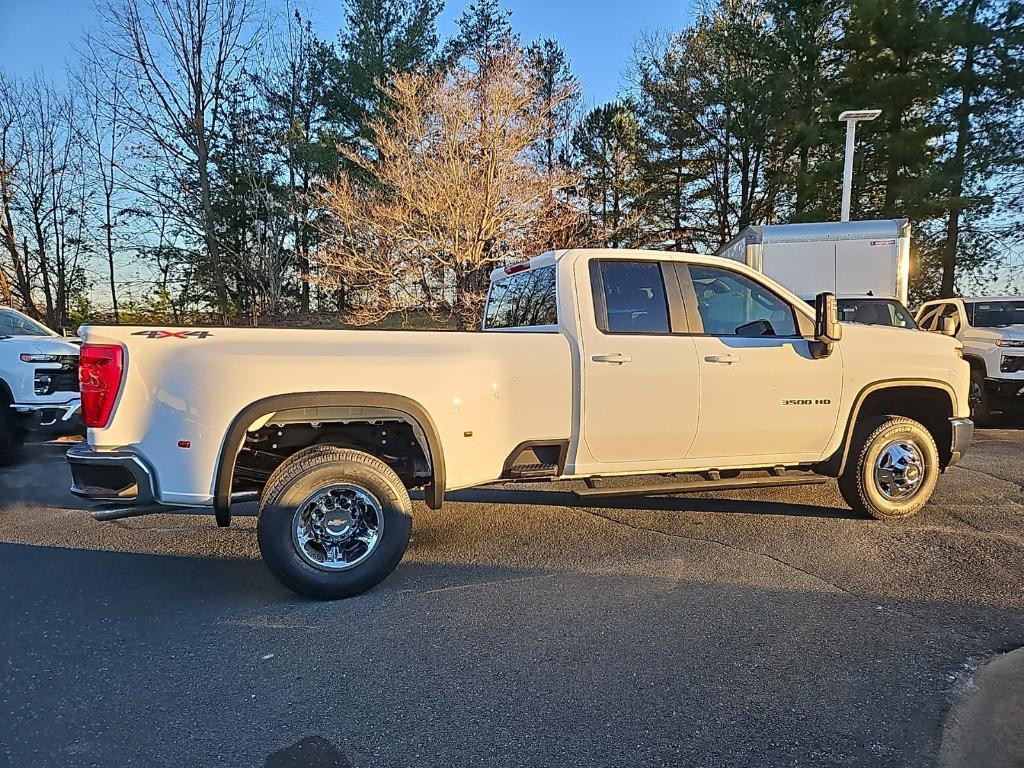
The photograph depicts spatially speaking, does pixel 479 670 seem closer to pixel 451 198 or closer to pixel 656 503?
pixel 656 503

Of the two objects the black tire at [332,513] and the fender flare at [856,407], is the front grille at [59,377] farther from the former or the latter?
the fender flare at [856,407]

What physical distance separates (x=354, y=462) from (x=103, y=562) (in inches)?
84.1

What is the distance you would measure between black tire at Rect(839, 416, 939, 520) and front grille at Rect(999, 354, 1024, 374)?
18.4 feet

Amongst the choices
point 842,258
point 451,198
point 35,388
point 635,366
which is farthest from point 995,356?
point 35,388

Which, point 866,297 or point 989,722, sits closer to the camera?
point 989,722

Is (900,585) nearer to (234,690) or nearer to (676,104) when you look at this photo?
(234,690)

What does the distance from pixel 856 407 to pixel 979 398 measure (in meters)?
6.51

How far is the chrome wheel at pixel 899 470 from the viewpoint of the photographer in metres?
5.05

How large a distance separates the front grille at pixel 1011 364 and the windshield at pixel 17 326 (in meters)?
13.0

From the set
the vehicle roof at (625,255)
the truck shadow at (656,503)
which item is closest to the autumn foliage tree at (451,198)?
the truck shadow at (656,503)

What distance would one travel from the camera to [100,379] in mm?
3391

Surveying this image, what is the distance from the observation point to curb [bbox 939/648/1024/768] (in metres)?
2.37

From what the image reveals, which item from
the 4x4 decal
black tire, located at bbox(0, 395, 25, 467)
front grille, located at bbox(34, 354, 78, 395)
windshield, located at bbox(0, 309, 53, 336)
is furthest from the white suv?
windshield, located at bbox(0, 309, 53, 336)

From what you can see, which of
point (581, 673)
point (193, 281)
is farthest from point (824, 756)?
point (193, 281)
